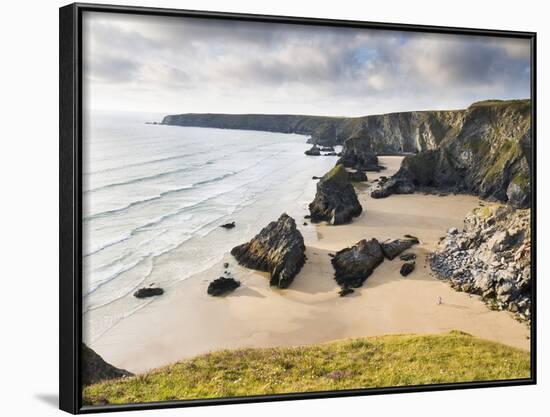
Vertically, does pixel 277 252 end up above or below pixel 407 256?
above

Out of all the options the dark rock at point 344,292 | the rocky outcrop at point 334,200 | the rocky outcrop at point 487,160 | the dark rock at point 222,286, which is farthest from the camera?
the rocky outcrop at point 487,160

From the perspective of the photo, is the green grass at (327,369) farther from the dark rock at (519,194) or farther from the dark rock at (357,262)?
the dark rock at (519,194)

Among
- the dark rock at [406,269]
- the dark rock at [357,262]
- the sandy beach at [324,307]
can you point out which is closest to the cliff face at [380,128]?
the sandy beach at [324,307]

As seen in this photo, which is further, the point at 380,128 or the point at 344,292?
the point at 380,128

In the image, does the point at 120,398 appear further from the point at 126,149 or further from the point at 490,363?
the point at 490,363

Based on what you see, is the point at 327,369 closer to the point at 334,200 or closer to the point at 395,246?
the point at 395,246

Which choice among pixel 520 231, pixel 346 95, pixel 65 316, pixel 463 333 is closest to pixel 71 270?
pixel 65 316

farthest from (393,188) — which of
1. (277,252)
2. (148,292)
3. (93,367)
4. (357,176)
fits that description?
(93,367)

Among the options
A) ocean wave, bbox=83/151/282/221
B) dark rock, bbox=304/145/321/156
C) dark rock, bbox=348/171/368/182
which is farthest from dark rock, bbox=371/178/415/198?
ocean wave, bbox=83/151/282/221
